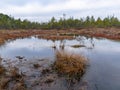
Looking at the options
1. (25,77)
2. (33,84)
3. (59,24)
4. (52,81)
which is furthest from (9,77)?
(59,24)

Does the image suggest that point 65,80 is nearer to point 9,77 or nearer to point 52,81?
point 52,81

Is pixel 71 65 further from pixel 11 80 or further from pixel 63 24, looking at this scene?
pixel 63 24

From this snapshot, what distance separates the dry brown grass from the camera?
15829 millimetres

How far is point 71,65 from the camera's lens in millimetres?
16797

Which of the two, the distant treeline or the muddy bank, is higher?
the distant treeline

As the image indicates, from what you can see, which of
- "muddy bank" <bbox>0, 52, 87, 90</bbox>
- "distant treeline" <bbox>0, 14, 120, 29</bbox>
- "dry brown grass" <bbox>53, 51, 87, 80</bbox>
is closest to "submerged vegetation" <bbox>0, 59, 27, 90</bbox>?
"muddy bank" <bbox>0, 52, 87, 90</bbox>

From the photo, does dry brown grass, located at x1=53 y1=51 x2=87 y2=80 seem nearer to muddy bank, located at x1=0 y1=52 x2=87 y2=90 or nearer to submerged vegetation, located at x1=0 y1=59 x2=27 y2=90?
muddy bank, located at x1=0 y1=52 x2=87 y2=90

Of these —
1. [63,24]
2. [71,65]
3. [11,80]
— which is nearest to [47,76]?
[71,65]

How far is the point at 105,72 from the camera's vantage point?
1645cm

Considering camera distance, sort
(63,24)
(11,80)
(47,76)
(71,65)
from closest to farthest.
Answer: (11,80) → (47,76) → (71,65) → (63,24)

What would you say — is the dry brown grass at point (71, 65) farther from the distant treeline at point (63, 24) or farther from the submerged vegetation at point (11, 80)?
the distant treeline at point (63, 24)

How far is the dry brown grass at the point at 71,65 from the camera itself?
1583 cm

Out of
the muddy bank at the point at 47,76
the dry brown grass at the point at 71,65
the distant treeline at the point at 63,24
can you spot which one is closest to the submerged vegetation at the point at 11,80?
the muddy bank at the point at 47,76

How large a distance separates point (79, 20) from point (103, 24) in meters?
12.1
